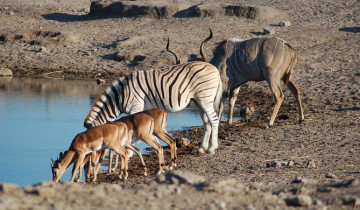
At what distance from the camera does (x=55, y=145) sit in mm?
12438

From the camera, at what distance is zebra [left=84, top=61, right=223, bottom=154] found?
11141 mm

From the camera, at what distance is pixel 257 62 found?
13352 mm

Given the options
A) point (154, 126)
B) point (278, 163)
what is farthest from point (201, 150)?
point (278, 163)

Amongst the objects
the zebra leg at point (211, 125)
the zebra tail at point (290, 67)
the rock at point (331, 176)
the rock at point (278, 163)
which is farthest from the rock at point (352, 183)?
the zebra tail at point (290, 67)

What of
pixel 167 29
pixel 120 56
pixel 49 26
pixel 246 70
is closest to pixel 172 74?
pixel 246 70

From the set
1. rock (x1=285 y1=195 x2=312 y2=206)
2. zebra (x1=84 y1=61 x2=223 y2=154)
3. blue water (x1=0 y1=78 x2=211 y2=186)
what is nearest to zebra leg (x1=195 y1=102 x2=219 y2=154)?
zebra (x1=84 y1=61 x2=223 y2=154)

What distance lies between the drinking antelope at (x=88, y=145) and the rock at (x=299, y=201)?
3.72m

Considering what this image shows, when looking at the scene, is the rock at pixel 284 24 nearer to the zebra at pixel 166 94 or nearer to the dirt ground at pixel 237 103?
the dirt ground at pixel 237 103

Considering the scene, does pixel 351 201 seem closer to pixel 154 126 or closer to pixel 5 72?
pixel 154 126

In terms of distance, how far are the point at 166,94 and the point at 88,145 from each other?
216 centimetres

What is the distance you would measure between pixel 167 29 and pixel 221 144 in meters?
11.0

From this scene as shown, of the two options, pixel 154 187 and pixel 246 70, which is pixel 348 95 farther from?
pixel 154 187

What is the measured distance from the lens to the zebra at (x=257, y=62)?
13180 mm

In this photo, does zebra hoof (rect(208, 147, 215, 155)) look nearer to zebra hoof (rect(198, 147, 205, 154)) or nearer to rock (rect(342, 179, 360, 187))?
zebra hoof (rect(198, 147, 205, 154))
